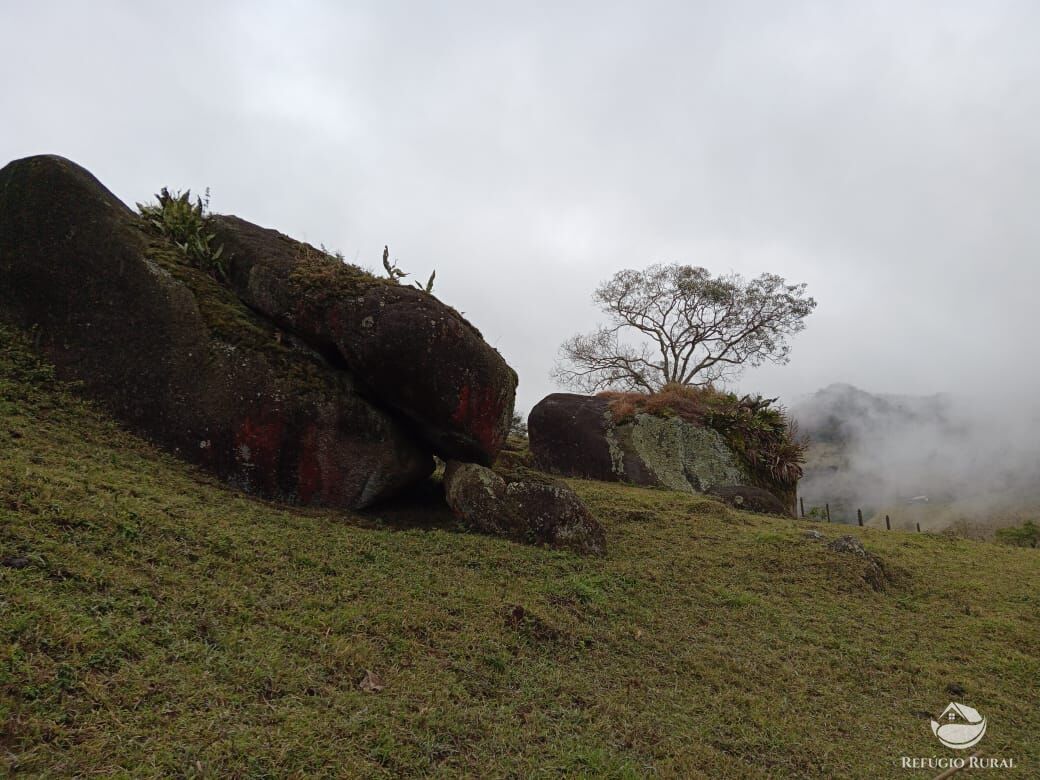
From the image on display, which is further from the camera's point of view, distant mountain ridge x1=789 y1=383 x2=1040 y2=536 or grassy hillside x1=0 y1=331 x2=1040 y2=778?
distant mountain ridge x1=789 y1=383 x2=1040 y2=536

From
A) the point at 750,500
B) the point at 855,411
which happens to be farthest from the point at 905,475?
the point at 750,500

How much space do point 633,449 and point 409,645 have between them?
43.8 feet

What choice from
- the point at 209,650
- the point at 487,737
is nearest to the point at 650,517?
the point at 487,737

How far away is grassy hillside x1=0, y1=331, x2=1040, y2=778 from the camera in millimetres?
3156

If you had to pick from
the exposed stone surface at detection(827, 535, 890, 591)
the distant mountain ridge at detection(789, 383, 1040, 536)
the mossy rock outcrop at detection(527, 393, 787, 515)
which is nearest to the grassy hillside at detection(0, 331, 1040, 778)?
the exposed stone surface at detection(827, 535, 890, 591)

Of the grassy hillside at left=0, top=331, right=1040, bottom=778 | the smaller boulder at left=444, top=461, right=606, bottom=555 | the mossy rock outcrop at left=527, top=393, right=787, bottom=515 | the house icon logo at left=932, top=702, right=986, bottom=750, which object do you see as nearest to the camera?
the grassy hillside at left=0, top=331, right=1040, bottom=778

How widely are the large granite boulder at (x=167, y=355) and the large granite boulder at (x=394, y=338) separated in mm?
531

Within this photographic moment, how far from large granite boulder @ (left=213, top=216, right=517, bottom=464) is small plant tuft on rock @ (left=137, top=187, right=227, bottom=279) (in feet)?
0.81

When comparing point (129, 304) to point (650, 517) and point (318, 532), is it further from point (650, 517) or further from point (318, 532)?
point (650, 517)

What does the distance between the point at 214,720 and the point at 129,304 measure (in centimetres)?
640

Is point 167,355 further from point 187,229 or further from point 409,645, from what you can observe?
point 409,645

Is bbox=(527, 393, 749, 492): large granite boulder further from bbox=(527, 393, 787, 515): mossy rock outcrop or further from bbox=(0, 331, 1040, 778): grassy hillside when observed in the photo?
bbox=(0, 331, 1040, 778): grassy hillside

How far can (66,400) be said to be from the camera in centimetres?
707

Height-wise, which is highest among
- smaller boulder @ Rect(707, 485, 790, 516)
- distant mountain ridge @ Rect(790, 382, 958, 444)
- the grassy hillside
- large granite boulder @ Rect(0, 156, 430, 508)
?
distant mountain ridge @ Rect(790, 382, 958, 444)
